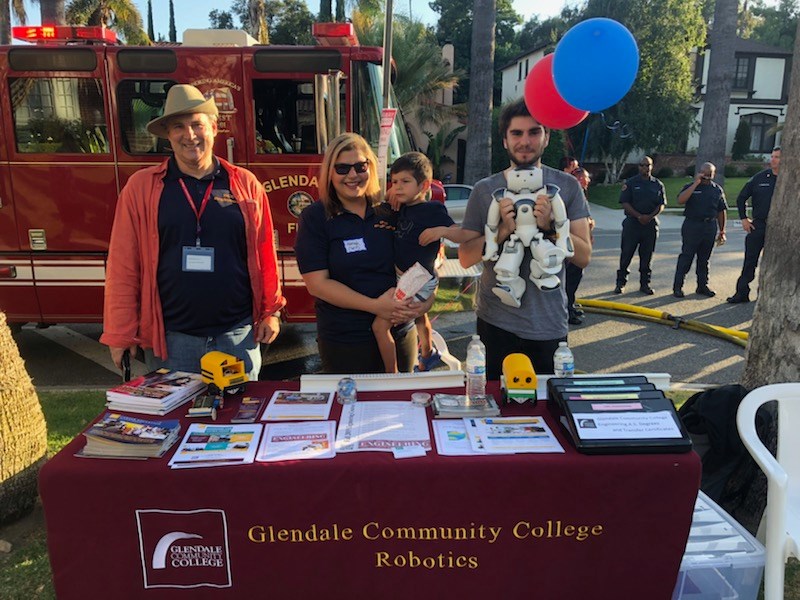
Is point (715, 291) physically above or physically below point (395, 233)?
below

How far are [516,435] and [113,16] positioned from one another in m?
20.9

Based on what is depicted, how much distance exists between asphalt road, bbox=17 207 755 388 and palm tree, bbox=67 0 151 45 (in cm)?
1429

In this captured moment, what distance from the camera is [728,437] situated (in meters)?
2.82

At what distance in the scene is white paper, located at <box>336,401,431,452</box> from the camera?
2002mm

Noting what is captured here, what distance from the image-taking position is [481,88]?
1298 centimetres

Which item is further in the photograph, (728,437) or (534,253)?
(728,437)

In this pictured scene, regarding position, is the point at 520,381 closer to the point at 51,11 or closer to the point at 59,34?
the point at 59,34

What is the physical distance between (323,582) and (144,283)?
1.44 m

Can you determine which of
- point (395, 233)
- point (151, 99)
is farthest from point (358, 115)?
point (395, 233)

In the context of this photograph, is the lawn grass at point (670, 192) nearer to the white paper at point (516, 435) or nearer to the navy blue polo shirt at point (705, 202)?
the navy blue polo shirt at point (705, 202)

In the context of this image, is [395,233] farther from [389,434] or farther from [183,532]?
[183,532]

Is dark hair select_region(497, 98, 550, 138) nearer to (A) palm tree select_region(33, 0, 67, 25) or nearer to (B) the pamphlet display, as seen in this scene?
(B) the pamphlet display

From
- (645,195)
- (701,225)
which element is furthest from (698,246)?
(645,195)

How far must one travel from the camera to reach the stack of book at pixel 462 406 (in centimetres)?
222
